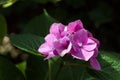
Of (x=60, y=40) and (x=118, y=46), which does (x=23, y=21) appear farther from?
(x=60, y=40)

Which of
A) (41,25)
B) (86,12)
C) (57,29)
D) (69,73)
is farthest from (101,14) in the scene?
(57,29)

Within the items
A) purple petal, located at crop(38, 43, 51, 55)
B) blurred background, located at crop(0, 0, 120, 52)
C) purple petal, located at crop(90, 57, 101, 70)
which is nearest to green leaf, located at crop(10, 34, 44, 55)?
purple petal, located at crop(38, 43, 51, 55)

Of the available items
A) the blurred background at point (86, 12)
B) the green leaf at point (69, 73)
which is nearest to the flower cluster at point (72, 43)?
the green leaf at point (69, 73)

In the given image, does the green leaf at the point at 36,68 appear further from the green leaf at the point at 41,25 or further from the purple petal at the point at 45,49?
the purple petal at the point at 45,49

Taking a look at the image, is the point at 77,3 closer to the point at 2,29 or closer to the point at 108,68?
the point at 2,29

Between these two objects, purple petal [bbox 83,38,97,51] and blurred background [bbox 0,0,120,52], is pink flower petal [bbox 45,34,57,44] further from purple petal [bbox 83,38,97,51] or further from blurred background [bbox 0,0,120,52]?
blurred background [bbox 0,0,120,52]

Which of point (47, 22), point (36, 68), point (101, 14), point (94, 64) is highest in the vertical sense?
point (94, 64)
